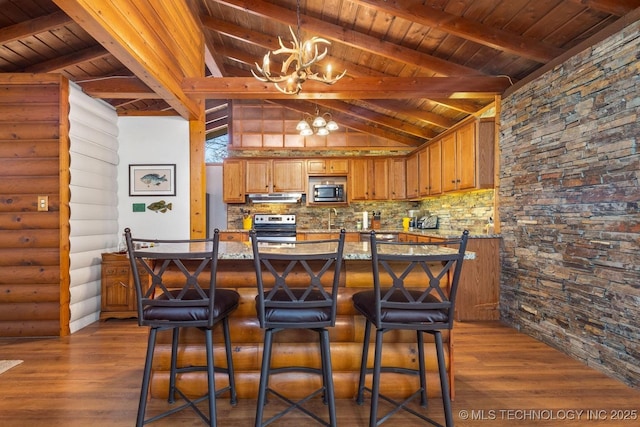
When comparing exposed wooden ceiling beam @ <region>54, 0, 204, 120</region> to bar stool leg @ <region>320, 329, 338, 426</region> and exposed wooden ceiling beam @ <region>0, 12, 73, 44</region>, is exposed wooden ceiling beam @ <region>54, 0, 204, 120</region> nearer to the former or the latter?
exposed wooden ceiling beam @ <region>0, 12, 73, 44</region>

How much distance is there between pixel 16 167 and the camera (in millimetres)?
3508

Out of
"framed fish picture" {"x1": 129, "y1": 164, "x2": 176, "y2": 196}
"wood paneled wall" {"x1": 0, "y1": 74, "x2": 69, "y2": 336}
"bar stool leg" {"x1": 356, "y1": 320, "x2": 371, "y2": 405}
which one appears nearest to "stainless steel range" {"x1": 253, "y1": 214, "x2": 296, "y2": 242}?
"framed fish picture" {"x1": 129, "y1": 164, "x2": 176, "y2": 196}

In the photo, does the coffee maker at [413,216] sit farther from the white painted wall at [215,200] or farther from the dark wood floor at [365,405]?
the white painted wall at [215,200]

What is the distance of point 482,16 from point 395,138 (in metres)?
3.34

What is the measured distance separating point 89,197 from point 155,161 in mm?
895

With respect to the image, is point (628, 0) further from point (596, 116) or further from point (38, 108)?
point (38, 108)

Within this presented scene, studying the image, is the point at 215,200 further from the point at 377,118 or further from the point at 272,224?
the point at 377,118

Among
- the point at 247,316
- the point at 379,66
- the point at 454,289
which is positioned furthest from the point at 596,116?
the point at 247,316

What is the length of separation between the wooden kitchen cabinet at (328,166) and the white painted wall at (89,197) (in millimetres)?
3063

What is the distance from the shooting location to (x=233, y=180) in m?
6.28

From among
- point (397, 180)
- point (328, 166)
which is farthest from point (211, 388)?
point (397, 180)

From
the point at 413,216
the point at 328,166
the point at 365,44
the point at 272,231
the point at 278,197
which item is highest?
the point at 365,44

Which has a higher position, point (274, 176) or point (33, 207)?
point (274, 176)

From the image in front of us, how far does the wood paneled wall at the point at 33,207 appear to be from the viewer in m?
3.48
